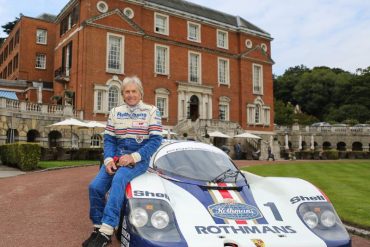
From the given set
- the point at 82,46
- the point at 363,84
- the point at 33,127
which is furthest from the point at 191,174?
the point at 363,84

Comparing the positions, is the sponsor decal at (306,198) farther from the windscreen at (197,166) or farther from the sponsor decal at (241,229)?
the windscreen at (197,166)

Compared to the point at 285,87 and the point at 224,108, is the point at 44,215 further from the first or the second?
the point at 285,87

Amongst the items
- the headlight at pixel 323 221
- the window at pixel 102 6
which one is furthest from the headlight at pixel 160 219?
the window at pixel 102 6

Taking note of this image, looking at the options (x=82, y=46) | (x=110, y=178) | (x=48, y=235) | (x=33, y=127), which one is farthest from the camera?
(x=82, y=46)

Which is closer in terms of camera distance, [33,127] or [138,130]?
[138,130]

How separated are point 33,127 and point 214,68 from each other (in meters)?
18.8

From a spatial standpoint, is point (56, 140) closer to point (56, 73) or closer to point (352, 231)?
point (56, 73)

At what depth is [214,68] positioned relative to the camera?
123 feet

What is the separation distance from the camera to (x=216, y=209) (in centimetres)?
403

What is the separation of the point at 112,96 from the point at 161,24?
345 inches

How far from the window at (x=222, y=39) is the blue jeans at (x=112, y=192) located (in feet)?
115

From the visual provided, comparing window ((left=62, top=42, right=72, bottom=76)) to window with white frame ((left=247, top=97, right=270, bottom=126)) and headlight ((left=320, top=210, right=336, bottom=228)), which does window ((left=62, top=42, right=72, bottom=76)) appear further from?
headlight ((left=320, top=210, right=336, bottom=228))

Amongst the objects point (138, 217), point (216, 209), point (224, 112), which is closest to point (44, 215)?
point (138, 217)

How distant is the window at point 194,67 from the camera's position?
36.1 m
